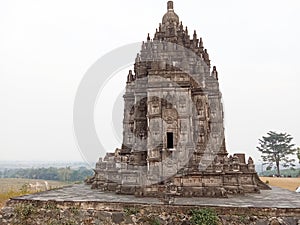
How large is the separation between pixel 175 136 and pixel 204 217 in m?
5.75

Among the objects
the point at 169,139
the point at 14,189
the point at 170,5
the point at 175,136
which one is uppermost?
the point at 170,5

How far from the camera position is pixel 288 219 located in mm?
10734

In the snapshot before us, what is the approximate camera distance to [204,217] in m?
10.9

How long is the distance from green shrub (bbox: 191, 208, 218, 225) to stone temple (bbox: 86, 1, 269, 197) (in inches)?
105

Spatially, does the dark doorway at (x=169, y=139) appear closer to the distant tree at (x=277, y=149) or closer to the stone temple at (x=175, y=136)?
the stone temple at (x=175, y=136)

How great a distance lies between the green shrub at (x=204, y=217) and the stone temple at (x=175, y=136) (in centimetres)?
266

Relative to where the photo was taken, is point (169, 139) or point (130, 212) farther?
point (169, 139)

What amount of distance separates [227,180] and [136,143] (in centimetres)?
615

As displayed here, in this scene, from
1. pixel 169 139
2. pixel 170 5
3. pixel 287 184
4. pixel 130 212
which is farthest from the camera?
pixel 287 184

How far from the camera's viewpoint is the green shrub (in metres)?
10.8

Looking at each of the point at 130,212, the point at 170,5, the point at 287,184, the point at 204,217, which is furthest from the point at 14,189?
the point at 287,184

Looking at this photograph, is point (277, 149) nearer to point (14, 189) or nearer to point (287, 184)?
point (287, 184)

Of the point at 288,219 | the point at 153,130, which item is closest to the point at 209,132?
the point at 153,130

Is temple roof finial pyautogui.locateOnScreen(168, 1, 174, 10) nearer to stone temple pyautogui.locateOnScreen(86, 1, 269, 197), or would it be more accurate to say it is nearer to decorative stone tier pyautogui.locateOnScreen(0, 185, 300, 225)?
stone temple pyautogui.locateOnScreen(86, 1, 269, 197)
